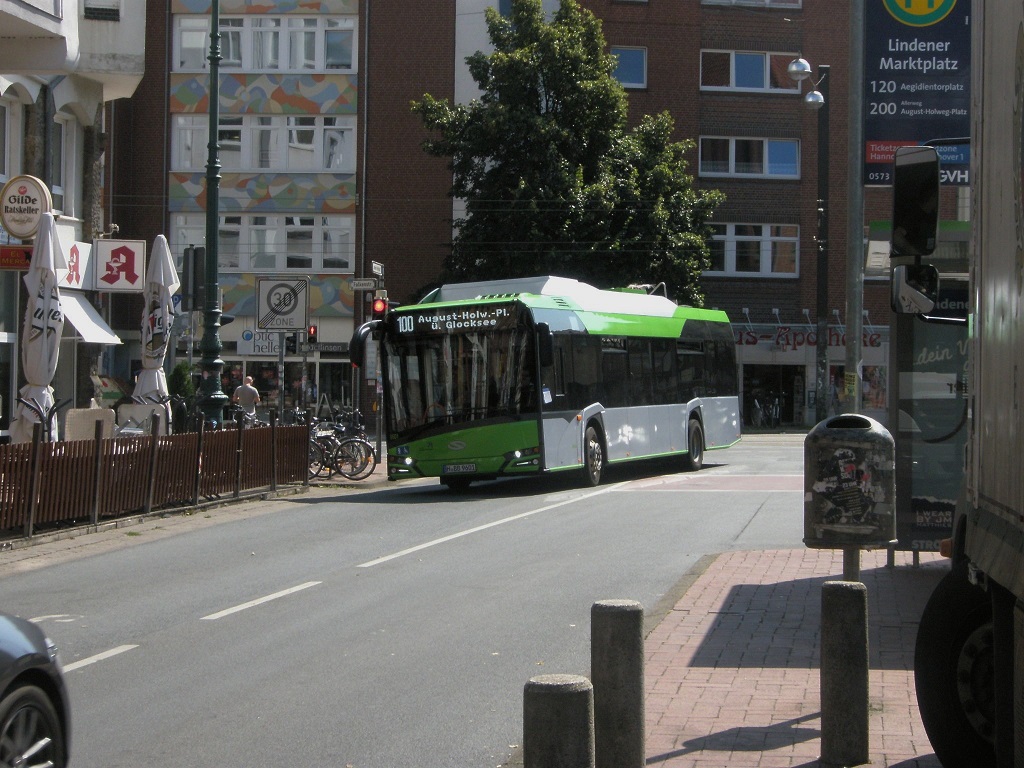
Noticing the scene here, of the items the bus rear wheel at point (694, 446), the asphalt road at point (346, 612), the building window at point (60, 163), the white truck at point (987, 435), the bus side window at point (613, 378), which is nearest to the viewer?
the white truck at point (987, 435)

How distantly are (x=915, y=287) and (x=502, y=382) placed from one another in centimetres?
1392

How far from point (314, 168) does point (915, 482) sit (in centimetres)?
3543

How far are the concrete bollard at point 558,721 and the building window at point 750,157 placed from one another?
42.4 meters

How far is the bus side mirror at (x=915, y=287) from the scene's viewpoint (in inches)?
238

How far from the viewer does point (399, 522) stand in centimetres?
1623

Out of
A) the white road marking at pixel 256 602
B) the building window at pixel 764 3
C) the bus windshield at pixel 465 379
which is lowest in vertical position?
the white road marking at pixel 256 602

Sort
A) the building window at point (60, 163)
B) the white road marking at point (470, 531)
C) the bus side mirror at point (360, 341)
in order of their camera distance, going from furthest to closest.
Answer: the building window at point (60, 163)
the bus side mirror at point (360, 341)
the white road marking at point (470, 531)

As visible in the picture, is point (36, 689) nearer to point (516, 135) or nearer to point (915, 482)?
point (915, 482)

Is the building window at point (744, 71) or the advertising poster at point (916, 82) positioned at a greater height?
the building window at point (744, 71)

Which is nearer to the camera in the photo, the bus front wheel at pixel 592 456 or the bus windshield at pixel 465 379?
the bus windshield at pixel 465 379

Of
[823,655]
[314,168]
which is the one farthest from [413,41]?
[823,655]

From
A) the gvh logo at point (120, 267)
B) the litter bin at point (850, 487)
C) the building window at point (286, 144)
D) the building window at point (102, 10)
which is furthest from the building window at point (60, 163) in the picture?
the litter bin at point (850, 487)

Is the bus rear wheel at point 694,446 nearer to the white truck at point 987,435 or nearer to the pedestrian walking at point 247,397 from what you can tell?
the pedestrian walking at point 247,397

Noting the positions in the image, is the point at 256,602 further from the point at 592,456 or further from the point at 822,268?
the point at 822,268
